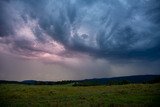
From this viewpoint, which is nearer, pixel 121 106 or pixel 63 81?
pixel 121 106

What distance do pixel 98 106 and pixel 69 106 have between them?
11.9 feet

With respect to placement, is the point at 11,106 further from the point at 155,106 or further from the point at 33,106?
the point at 155,106

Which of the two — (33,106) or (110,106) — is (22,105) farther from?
(110,106)

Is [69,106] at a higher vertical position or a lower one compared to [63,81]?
lower

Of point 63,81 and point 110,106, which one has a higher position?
point 63,81

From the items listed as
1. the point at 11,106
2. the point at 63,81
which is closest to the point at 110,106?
the point at 11,106

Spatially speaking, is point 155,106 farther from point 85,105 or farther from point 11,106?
point 11,106

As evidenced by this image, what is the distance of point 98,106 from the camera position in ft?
101

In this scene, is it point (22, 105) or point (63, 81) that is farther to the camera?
point (63, 81)

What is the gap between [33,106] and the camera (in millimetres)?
32219

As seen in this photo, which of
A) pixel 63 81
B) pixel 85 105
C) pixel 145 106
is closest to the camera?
pixel 145 106

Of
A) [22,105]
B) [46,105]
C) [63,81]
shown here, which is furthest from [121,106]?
[63,81]

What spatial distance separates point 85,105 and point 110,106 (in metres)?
3.25

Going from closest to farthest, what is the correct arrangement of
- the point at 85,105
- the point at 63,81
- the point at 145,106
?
the point at 145,106 → the point at 85,105 → the point at 63,81
